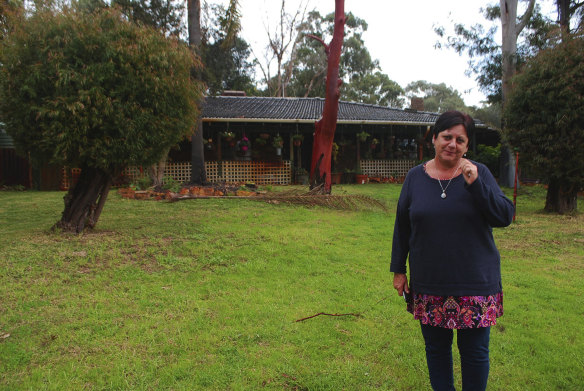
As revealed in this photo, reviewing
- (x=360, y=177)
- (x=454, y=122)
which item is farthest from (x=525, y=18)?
(x=454, y=122)

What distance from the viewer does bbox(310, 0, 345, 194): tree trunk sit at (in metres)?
10.6

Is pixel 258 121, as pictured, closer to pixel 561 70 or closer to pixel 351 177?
pixel 351 177

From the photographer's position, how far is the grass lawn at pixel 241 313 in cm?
245

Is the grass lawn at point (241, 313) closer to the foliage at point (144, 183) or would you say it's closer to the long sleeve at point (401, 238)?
the long sleeve at point (401, 238)

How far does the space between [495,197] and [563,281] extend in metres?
3.30

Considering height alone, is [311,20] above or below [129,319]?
above

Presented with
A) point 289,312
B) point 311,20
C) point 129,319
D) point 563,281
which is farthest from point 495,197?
point 311,20

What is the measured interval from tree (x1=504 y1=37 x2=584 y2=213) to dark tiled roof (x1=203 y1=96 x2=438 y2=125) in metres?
8.02

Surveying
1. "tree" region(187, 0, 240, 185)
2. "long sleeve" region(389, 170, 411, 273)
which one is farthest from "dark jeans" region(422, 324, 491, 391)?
"tree" region(187, 0, 240, 185)

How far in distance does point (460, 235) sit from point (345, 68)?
36021 mm

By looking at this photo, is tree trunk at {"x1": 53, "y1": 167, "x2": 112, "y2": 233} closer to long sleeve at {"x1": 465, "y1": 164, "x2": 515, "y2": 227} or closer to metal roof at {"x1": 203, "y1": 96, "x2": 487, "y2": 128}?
long sleeve at {"x1": 465, "y1": 164, "x2": 515, "y2": 227}

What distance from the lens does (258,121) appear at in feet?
50.3

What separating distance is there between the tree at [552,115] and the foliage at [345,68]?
80.4ft

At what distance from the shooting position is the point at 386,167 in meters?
17.9
